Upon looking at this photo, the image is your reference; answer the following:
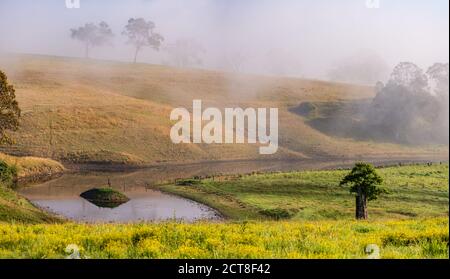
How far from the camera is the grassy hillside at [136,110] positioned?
106 m

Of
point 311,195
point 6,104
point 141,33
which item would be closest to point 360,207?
point 311,195

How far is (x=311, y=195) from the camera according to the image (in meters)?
61.8

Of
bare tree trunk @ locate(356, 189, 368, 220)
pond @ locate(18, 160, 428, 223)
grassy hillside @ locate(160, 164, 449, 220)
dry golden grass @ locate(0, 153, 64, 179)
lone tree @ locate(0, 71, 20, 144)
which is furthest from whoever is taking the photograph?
dry golden grass @ locate(0, 153, 64, 179)

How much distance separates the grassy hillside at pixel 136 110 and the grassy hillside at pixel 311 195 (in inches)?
1387

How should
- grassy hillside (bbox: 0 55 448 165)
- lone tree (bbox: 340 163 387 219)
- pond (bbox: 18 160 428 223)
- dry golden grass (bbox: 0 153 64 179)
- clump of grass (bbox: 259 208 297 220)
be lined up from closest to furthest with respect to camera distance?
lone tree (bbox: 340 163 387 219)
clump of grass (bbox: 259 208 297 220)
pond (bbox: 18 160 428 223)
dry golden grass (bbox: 0 153 64 179)
grassy hillside (bbox: 0 55 448 165)

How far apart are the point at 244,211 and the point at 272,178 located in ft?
71.7

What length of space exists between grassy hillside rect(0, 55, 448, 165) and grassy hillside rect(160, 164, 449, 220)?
35.2 meters

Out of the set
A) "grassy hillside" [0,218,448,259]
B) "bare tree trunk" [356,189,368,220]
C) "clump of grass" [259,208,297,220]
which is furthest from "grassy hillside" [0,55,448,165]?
"grassy hillside" [0,218,448,259]

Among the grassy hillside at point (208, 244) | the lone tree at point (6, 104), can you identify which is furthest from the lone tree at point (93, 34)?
the grassy hillside at point (208, 244)

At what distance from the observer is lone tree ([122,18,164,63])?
166m

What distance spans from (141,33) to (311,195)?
126m

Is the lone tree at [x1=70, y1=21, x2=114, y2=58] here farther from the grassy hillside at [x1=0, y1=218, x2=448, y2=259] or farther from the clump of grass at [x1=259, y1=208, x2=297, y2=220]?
the grassy hillside at [x1=0, y1=218, x2=448, y2=259]

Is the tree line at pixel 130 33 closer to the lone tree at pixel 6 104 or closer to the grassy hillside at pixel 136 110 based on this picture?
the grassy hillside at pixel 136 110
